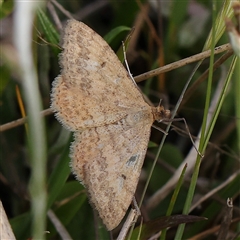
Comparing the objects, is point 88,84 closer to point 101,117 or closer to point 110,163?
point 101,117

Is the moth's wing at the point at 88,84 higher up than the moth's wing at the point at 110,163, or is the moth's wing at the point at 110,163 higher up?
the moth's wing at the point at 88,84

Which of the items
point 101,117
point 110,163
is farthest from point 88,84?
point 110,163

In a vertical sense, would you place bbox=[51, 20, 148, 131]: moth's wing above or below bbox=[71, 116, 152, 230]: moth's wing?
above

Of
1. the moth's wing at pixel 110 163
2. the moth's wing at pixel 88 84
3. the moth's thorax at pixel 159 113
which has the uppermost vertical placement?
the moth's wing at pixel 88 84

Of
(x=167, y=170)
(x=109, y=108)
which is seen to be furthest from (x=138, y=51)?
(x=109, y=108)

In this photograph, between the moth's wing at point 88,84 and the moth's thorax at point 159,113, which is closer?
the moth's wing at point 88,84

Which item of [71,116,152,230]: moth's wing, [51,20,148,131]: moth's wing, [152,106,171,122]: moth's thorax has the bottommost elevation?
[71,116,152,230]: moth's wing
